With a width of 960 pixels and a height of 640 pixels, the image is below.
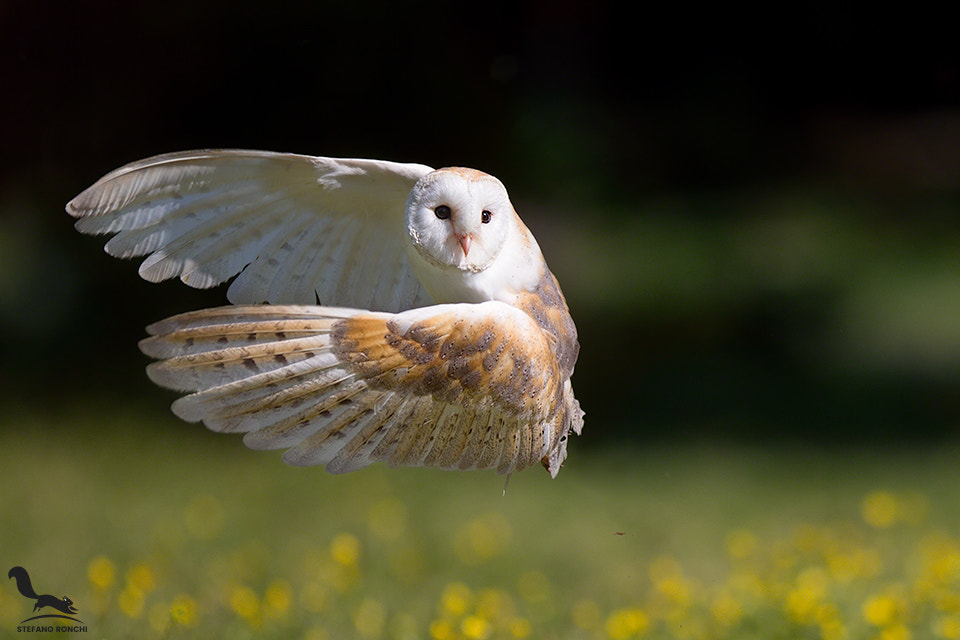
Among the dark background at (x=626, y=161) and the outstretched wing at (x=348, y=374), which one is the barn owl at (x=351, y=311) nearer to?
the outstretched wing at (x=348, y=374)

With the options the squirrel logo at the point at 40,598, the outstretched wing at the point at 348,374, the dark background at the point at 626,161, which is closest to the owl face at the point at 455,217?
the outstretched wing at the point at 348,374

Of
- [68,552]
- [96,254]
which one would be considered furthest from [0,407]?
[68,552]

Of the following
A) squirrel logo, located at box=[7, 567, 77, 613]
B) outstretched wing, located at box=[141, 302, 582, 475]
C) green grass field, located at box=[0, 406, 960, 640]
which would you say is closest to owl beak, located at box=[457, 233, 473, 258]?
outstretched wing, located at box=[141, 302, 582, 475]

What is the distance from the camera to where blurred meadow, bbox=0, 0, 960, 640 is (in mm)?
2047

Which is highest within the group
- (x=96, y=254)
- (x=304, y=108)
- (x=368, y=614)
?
(x=304, y=108)

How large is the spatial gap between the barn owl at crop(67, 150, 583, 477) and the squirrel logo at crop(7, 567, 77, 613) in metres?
0.75

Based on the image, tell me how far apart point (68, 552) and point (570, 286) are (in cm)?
231

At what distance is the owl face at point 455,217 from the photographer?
1333mm

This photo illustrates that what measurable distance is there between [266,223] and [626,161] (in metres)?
3.16

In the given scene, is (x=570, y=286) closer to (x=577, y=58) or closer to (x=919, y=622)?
(x=577, y=58)

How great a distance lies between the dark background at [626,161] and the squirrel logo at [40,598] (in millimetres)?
1449

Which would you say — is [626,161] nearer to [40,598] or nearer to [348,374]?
[40,598]

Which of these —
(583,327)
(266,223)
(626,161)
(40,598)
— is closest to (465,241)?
(266,223)

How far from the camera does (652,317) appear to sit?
14.0ft
